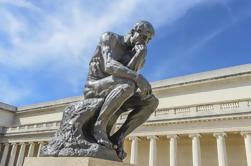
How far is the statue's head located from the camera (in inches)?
171

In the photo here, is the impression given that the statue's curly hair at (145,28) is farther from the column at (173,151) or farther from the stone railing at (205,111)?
the column at (173,151)

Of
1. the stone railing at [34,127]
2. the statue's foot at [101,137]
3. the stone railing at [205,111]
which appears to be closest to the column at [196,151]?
the stone railing at [205,111]

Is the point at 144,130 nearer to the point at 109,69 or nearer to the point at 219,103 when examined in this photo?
the point at 219,103

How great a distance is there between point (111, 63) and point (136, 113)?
1.05m

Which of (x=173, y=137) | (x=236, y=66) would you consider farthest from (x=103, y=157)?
(x=236, y=66)

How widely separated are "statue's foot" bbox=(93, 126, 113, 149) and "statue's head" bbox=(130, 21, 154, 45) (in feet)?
5.73

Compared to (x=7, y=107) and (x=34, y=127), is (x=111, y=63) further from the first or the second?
(x=7, y=107)

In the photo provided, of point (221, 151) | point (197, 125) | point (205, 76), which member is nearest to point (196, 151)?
point (221, 151)

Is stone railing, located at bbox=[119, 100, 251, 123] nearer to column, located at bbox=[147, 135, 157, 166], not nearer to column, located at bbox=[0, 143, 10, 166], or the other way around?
column, located at bbox=[147, 135, 157, 166]

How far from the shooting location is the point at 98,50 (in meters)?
4.54

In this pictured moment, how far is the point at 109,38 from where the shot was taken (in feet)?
14.3

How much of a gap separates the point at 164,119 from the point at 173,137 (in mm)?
1995


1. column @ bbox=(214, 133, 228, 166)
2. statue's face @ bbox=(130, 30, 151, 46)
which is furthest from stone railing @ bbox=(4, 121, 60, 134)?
statue's face @ bbox=(130, 30, 151, 46)

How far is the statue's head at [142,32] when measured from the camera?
4.36 meters
